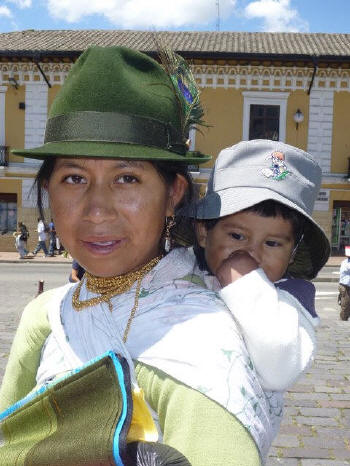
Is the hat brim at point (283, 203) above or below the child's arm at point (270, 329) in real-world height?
above

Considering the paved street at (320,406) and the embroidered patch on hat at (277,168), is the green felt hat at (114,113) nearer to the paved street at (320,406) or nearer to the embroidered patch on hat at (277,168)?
the embroidered patch on hat at (277,168)

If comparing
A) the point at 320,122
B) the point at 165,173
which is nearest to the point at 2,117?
the point at 320,122

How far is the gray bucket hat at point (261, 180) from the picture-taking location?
5.76 ft

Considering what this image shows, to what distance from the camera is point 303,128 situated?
22.3m

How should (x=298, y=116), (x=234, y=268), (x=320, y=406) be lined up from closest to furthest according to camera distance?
(x=234, y=268), (x=320, y=406), (x=298, y=116)

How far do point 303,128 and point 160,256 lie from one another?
21984 mm

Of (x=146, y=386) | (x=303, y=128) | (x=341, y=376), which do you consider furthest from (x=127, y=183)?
(x=303, y=128)

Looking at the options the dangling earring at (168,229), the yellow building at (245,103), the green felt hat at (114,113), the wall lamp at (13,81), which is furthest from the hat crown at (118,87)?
the wall lamp at (13,81)

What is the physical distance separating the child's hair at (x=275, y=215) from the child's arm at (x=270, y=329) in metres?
0.50

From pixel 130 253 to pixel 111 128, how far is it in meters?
0.30

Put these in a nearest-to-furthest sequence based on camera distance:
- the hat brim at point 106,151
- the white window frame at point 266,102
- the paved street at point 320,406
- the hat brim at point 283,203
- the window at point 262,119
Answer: the hat brim at point 106,151 → the hat brim at point 283,203 → the paved street at point 320,406 → the white window frame at point 266,102 → the window at point 262,119

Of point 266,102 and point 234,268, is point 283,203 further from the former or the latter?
point 266,102

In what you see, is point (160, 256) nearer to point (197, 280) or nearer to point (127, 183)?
point (197, 280)

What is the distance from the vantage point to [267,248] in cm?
197
